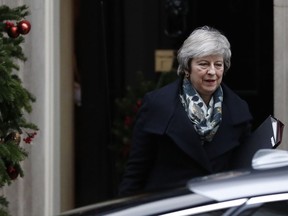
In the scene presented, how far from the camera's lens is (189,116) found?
19.3 ft

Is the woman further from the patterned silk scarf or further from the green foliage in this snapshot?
the green foliage

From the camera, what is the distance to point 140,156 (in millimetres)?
5926

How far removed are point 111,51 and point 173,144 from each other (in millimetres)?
3718

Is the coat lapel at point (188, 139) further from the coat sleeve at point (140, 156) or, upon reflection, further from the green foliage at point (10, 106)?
the green foliage at point (10, 106)

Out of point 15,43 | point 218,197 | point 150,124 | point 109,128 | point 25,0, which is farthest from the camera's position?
point 109,128

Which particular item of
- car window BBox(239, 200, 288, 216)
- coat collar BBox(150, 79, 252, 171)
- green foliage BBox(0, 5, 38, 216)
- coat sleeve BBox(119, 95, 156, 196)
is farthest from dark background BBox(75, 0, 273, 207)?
car window BBox(239, 200, 288, 216)

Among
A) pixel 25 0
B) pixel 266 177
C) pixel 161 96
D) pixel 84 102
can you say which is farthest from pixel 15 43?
pixel 84 102

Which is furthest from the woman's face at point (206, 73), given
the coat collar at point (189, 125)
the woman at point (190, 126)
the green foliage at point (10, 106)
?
the green foliage at point (10, 106)

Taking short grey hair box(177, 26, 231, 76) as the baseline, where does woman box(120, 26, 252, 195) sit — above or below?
below

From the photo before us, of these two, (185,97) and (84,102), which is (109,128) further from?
(185,97)

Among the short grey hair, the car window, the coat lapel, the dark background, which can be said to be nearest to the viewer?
the car window

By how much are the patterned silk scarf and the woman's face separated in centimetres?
5

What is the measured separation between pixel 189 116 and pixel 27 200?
9.13ft

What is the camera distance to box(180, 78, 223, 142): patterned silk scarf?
5.86 m
